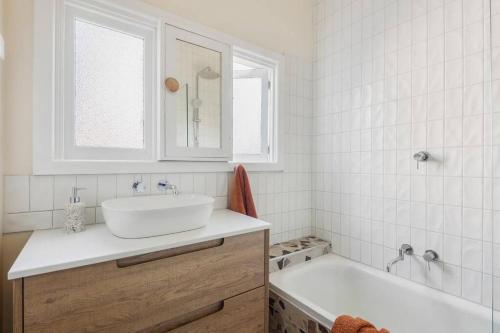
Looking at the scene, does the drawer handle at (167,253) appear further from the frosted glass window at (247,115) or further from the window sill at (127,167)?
the frosted glass window at (247,115)

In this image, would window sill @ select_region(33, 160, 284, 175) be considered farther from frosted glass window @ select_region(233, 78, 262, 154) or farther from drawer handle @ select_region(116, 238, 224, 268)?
drawer handle @ select_region(116, 238, 224, 268)

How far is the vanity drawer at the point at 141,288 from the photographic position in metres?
0.74

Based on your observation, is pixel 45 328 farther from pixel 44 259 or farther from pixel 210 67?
pixel 210 67

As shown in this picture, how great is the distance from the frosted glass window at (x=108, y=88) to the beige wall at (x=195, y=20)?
189mm

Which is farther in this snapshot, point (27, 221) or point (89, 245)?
point (27, 221)

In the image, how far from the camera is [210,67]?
1.58 metres

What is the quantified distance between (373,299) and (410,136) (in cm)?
107

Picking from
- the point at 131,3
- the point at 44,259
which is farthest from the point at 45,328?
the point at 131,3

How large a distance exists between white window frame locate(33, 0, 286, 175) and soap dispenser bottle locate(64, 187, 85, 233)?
0.17 m

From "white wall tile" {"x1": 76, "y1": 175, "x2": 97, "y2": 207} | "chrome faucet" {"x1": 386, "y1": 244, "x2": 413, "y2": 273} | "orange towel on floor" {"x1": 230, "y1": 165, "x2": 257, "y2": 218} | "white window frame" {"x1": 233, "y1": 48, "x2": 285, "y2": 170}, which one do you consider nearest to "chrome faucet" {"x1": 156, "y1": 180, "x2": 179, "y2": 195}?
"white wall tile" {"x1": 76, "y1": 175, "x2": 97, "y2": 207}

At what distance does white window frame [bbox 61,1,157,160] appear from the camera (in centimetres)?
118

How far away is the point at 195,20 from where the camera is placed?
150 cm

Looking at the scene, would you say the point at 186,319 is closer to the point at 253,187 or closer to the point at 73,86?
the point at 253,187

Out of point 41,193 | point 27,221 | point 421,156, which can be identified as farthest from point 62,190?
point 421,156
